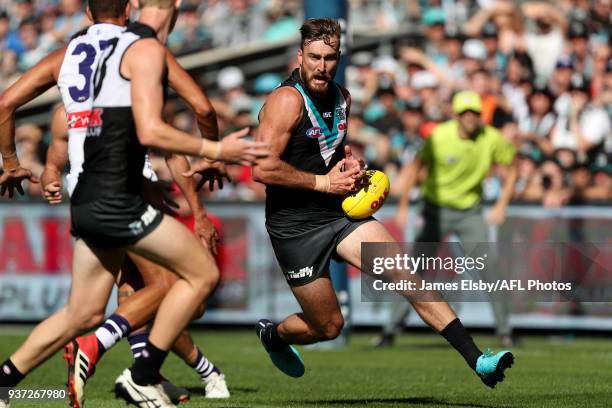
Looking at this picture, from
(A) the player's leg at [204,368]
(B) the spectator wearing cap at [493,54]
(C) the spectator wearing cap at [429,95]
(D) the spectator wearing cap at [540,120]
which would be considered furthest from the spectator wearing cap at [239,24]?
Result: (A) the player's leg at [204,368]

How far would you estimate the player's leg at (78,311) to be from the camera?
7.70 meters

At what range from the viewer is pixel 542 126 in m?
17.7

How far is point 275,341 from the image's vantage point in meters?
9.74

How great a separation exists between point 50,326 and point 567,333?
9.85 m

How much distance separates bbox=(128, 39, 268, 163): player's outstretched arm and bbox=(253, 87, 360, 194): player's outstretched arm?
4.75 feet

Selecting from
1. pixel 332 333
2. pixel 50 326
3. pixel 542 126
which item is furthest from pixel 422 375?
pixel 542 126

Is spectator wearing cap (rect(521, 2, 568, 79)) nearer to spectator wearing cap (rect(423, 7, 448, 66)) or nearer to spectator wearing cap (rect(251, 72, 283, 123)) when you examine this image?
spectator wearing cap (rect(423, 7, 448, 66))

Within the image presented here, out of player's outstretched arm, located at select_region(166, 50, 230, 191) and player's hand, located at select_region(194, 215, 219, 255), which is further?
player's hand, located at select_region(194, 215, 219, 255)

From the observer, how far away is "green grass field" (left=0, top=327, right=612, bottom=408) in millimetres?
9430

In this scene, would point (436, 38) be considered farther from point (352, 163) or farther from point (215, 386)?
point (352, 163)

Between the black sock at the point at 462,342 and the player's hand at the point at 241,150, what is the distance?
7.48 ft

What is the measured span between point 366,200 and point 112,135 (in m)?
2.21

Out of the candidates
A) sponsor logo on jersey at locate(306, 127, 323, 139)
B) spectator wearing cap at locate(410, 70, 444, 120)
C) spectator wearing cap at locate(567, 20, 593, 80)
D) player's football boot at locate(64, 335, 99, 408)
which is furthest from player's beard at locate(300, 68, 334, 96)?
spectator wearing cap at locate(567, 20, 593, 80)

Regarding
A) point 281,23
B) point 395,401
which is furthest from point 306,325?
point 281,23
